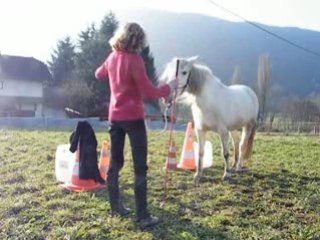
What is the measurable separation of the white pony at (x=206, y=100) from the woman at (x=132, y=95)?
136 centimetres

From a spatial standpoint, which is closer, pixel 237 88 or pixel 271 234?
pixel 271 234

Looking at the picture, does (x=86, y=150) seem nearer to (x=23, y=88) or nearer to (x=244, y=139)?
(x=244, y=139)

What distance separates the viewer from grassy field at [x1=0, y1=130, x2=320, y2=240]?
4527 millimetres

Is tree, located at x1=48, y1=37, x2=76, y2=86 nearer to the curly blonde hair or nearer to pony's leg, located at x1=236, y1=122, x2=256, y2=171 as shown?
pony's leg, located at x1=236, y1=122, x2=256, y2=171

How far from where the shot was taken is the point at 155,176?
23.2 feet

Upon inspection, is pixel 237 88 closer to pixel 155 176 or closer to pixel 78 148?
pixel 155 176

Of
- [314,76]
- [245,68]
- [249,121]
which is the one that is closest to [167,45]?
[245,68]

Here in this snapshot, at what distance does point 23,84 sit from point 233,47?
6965 centimetres

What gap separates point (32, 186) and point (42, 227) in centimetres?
176

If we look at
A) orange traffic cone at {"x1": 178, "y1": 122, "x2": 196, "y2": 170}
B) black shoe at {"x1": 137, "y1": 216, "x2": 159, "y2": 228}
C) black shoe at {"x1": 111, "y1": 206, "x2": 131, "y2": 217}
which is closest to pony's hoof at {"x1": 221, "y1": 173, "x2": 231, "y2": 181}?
orange traffic cone at {"x1": 178, "y1": 122, "x2": 196, "y2": 170}

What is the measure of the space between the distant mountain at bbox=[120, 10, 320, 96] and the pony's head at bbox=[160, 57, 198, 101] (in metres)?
64.0

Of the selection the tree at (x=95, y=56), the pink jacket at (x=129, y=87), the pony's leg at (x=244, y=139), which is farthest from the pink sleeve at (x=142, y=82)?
the tree at (x=95, y=56)

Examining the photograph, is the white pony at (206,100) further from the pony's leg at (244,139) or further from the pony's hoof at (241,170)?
the pony's leg at (244,139)

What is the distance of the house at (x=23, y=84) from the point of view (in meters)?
41.3
